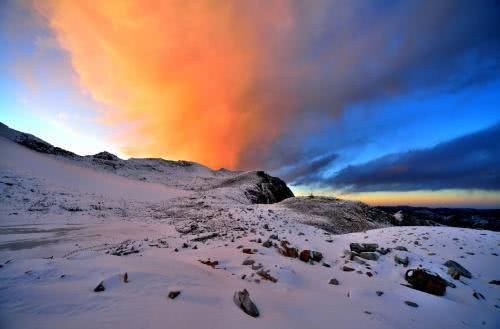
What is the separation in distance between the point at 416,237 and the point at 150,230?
1682cm

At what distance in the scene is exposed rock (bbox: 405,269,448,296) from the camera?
7734 mm

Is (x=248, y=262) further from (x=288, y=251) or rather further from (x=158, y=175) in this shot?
(x=158, y=175)

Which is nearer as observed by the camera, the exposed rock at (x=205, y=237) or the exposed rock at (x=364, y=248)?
the exposed rock at (x=364, y=248)

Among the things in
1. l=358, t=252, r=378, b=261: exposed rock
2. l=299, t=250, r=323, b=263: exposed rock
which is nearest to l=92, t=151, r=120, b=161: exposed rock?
l=299, t=250, r=323, b=263: exposed rock

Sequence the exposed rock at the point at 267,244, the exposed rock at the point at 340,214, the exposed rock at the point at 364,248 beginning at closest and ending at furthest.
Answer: the exposed rock at the point at 267,244 → the exposed rock at the point at 364,248 → the exposed rock at the point at 340,214

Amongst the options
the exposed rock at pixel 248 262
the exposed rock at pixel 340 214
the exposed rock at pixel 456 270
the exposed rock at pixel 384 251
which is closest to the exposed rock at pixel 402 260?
the exposed rock at pixel 384 251

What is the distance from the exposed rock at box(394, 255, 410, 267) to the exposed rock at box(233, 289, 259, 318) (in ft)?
25.4

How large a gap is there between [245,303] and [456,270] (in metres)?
9.27

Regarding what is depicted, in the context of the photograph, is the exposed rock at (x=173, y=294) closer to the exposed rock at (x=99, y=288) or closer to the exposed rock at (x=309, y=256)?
the exposed rock at (x=99, y=288)

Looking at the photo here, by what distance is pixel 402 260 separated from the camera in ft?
32.1

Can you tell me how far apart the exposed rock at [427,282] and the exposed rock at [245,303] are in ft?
20.9

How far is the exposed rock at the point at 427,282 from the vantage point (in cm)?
773

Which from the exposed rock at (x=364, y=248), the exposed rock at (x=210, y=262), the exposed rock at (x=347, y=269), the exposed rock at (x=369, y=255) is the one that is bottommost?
the exposed rock at (x=210, y=262)

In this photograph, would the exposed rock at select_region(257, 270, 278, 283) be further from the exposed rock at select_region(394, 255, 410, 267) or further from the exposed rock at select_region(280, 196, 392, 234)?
the exposed rock at select_region(280, 196, 392, 234)
